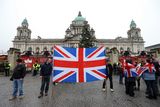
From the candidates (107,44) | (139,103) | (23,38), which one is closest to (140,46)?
(107,44)

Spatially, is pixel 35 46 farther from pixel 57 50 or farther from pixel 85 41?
pixel 57 50

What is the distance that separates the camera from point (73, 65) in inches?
225

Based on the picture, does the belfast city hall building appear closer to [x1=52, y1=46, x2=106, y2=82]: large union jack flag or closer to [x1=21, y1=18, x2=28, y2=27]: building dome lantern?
[x1=21, y1=18, x2=28, y2=27]: building dome lantern

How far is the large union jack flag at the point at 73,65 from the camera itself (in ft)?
18.6

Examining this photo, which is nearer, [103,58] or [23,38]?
[103,58]

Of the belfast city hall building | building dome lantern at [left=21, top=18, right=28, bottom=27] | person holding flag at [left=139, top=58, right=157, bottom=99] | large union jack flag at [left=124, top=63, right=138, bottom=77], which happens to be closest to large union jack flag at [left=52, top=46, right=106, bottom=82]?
large union jack flag at [left=124, top=63, right=138, bottom=77]

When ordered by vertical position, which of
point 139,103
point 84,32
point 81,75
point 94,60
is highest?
point 84,32

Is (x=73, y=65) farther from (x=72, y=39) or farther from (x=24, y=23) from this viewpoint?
(x=24, y=23)

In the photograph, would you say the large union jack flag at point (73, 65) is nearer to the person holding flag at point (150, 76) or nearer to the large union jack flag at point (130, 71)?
the large union jack flag at point (130, 71)

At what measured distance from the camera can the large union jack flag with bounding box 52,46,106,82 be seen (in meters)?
5.66

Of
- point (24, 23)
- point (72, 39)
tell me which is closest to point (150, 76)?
point (72, 39)

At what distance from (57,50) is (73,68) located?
0.95 meters

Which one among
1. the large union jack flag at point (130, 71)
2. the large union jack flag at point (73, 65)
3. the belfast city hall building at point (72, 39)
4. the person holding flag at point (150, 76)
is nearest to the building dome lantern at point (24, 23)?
the belfast city hall building at point (72, 39)

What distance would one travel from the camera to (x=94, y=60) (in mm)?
5914
